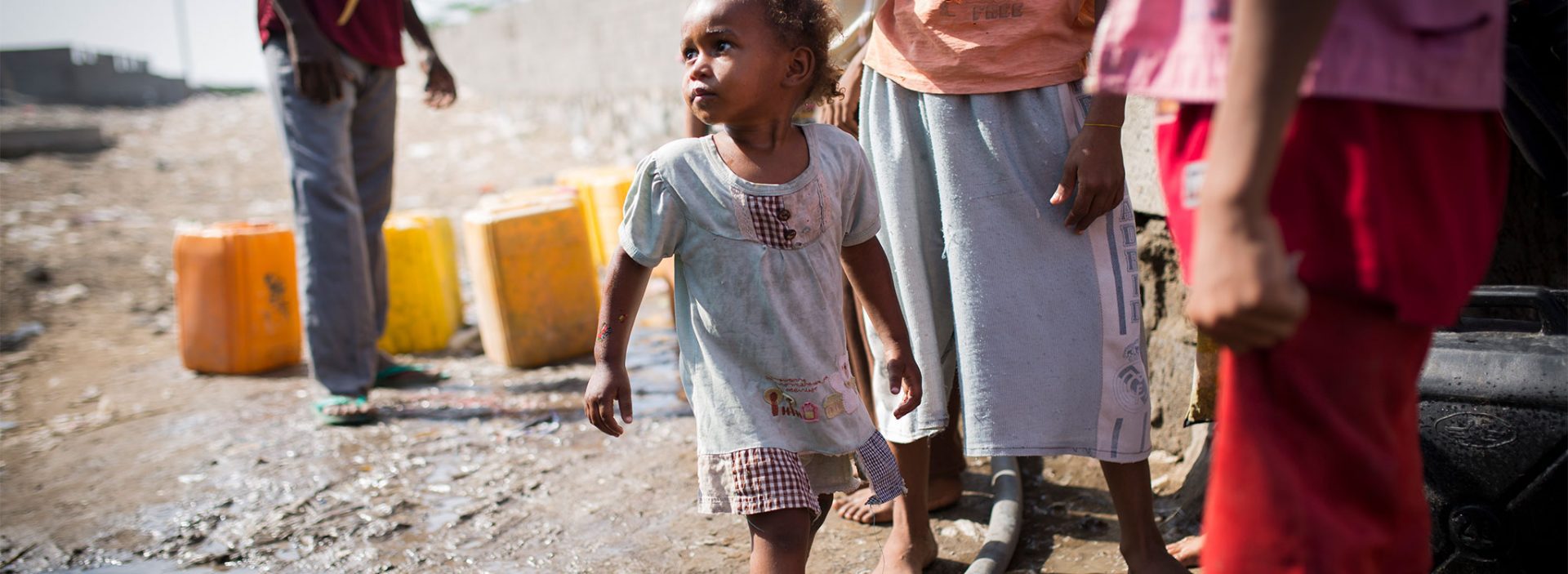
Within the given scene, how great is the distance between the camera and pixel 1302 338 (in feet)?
4.10

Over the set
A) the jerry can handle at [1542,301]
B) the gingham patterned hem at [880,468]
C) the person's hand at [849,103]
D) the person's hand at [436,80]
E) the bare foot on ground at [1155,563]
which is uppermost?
the person's hand at [436,80]

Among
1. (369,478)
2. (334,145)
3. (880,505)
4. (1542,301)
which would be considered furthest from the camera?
(334,145)

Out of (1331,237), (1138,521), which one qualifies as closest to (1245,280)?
(1331,237)

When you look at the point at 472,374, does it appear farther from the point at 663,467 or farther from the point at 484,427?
the point at 663,467

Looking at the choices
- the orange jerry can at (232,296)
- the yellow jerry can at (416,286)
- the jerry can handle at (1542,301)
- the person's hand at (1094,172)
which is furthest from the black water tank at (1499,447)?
the orange jerry can at (232,296)

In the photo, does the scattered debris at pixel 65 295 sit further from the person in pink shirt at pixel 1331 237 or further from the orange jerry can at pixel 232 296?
the person in pink shirt at pixel 1331 237

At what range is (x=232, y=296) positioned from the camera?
5.07 m

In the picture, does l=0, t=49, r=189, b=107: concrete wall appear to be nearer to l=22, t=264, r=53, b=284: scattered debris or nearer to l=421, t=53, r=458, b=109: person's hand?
l=22, t=264, r=53, b=284: scattered debris

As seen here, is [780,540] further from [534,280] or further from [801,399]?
[534,280]

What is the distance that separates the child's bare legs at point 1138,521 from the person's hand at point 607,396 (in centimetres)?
104

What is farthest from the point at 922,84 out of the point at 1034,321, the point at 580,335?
the point at 580,335

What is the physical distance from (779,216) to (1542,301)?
134cm

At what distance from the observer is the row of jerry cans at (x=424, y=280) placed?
16.3ft

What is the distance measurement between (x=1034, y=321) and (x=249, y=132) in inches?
743
